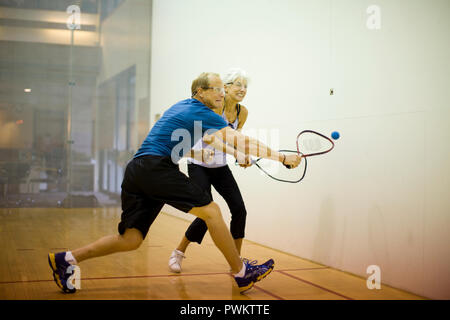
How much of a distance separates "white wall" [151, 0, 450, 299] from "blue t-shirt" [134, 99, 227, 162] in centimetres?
90

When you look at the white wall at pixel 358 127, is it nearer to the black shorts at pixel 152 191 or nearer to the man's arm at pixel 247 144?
the man's arm at pixel 247 144

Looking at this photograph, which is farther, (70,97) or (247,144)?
(70,97)

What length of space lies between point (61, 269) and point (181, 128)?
788 millimetres

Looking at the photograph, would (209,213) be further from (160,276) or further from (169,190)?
(160,276)

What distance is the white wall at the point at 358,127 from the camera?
2203 mm

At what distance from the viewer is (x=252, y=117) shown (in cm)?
397

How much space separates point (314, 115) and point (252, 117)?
3.08 feet

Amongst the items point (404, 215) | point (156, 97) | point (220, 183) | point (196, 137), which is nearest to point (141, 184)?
point (196, 137)

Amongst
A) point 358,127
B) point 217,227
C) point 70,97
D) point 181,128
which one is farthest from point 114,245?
point 70,97

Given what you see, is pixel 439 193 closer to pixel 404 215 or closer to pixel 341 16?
pixel 404 215

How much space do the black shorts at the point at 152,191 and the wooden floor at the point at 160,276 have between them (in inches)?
13.8

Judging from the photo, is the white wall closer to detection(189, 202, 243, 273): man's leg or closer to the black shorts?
detection(189, 202, 243, 273): man's leg

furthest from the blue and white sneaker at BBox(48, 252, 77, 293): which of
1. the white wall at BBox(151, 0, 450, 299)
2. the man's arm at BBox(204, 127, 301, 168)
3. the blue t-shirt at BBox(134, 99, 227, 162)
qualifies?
the white wall at BBox(151, 0, 450, 299)

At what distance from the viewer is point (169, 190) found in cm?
207
